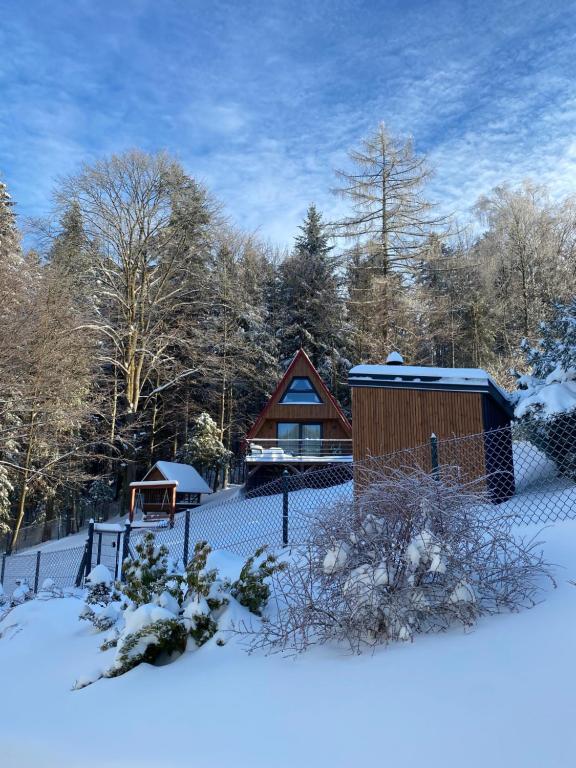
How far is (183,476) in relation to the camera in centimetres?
2528

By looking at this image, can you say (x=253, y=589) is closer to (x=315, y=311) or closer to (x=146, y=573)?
(x=146, y=573)

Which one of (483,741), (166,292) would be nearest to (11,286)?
(166,292)

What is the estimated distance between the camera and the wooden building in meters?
11.6

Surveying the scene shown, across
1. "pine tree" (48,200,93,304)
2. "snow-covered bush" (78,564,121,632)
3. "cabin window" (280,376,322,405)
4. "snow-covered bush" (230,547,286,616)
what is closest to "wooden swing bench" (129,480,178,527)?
"cabin window" (280,376,322,405)

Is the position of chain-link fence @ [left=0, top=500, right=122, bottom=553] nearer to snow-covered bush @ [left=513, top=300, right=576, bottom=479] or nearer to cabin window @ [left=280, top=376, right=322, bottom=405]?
cabin window @ [left=280, top=376, right=322, bottom=405]

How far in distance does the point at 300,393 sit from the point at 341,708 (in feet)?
70.4

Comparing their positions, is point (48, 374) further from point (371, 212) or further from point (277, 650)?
point (277, 650)

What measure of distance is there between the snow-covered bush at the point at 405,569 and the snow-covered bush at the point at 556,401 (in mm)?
4780

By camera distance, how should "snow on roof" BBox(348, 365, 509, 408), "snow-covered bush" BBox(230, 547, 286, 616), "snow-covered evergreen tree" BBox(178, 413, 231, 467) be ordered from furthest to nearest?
"snow-covered evergreen tree" BBox(178, 413, 231, 467) < "snow on roof" BBox(348, 365, 509, 408) < "snow-covered bush" BBox(230, 547, 286, 616)

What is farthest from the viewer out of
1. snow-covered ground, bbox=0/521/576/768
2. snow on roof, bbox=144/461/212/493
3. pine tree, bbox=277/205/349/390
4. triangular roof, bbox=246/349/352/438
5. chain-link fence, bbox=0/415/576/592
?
pine tree, bbox=277/205/349/390

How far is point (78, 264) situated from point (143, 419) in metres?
9.35

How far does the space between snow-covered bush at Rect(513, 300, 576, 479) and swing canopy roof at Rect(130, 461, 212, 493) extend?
51.6ft

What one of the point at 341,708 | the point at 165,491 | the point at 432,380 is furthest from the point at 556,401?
the point at 165,491

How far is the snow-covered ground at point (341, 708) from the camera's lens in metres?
2.60
